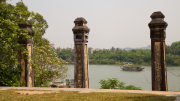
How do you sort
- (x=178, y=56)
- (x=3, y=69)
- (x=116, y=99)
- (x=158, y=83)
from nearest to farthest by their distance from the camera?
1. (x=116, y=99)
2. (x=158, y=83)
3. (x=3, y=69)
4. (x=178, y=56)

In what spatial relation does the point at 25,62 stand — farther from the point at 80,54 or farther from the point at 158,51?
the point at 158,51

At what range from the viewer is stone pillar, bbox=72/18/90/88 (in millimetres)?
9266

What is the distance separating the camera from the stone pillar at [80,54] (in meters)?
9.27

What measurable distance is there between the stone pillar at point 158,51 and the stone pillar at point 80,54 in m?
3.11

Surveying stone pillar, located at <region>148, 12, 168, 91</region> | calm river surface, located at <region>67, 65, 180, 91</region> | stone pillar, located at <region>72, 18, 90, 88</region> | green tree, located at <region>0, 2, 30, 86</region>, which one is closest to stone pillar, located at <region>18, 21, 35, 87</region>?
green tree, located at <region>0, 2, 30, 86</region>

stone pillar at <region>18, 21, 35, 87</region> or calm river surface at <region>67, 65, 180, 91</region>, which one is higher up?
stone pillar at <region>18, 21, 35, 87</region>

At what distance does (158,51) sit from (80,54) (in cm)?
362

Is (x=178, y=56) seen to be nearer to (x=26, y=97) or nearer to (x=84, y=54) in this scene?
(x=84, y=54)

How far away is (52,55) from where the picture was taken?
13797mm

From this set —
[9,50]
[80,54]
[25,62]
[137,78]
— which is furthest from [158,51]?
[137,78]

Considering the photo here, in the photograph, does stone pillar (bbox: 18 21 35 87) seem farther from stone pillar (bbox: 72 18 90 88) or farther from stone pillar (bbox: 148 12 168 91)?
stone pillar (bbox: 148 12 168 91)

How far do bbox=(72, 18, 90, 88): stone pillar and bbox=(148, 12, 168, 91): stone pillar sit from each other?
10.2 ft

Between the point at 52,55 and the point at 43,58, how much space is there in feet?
2.82

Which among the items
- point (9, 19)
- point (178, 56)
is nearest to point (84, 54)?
point (9, 19)
